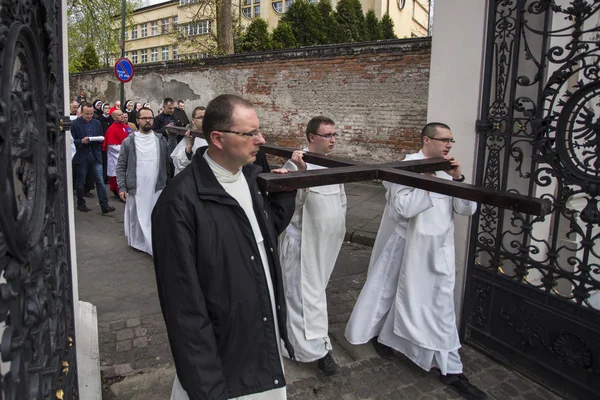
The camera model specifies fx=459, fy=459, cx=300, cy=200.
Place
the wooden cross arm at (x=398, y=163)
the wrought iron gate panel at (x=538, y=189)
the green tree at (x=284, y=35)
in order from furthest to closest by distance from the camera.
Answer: the green tree at (x=284, y=35) < the wrought iron gate panel at (x=538, y=189) < the wooden cross arm at (x=398, y=163)

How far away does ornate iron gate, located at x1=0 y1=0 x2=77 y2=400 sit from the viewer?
104 centimetres

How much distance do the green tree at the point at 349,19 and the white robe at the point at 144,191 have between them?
59.7 ft

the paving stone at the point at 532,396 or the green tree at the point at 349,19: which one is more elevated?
the green tree at the point at 349,19

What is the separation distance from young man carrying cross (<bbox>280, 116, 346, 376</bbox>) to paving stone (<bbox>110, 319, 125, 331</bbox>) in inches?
67.7

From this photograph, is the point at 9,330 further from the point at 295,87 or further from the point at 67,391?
the point at 295,87

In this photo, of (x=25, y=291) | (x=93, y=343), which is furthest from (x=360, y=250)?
(x=25, y=291)

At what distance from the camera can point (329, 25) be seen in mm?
22062

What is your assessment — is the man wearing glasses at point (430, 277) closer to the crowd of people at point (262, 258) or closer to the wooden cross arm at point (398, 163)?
the crowd of people at point (262, 258)

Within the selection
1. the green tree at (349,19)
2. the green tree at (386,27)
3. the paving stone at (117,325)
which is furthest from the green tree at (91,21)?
the paving stone at (117,325)

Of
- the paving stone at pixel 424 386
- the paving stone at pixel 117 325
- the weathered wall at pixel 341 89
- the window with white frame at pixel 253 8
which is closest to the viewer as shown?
the paving stone at pixel 424 386

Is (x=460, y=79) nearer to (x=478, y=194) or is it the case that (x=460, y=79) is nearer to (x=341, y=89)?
(x=478, y=194)

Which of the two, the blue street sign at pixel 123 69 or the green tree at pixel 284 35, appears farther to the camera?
the green tree at pixel 284 35

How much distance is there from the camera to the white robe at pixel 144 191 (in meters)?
6.31

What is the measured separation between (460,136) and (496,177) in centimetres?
46
